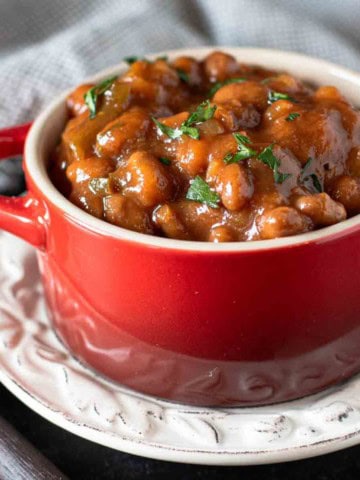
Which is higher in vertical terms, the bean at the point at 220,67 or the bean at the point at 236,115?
the bean at the point at 236,115

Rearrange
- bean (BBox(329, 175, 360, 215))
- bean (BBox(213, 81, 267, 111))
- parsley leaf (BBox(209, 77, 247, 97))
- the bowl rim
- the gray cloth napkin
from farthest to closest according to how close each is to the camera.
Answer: the gray cloth napkin
parsley leaf (BBox(209, 77, 247, 97))
bean (BBox(213, 81, 267, 111))
bean (BBox(329, 175, 360, 215))
the bowl rim

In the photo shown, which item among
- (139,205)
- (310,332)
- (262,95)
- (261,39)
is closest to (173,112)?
(262,95)

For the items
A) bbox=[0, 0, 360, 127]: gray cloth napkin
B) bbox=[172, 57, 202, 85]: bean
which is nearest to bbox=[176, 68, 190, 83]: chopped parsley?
bbox=[172, 57, 202, 85]: bean

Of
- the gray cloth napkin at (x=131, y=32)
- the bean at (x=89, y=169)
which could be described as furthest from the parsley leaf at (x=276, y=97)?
the gray cloth napkin at (x=131, y=32)

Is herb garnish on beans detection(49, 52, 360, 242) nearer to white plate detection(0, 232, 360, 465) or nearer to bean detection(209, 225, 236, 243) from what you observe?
bean detection(209, 225, 236, 243)

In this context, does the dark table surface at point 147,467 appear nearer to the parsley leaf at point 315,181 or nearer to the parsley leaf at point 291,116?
the parsley leaf at point 315,181

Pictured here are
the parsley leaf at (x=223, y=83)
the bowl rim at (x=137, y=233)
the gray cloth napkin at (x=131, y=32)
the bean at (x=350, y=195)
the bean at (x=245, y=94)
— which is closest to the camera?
the bowl rim at (x=137, y=233)

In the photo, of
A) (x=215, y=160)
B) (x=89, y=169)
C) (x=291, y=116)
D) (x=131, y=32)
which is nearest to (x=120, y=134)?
(x=89, y=169)

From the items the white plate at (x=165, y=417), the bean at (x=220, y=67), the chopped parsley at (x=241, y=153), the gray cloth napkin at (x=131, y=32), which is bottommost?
the white plate at (x=165, y=417)
